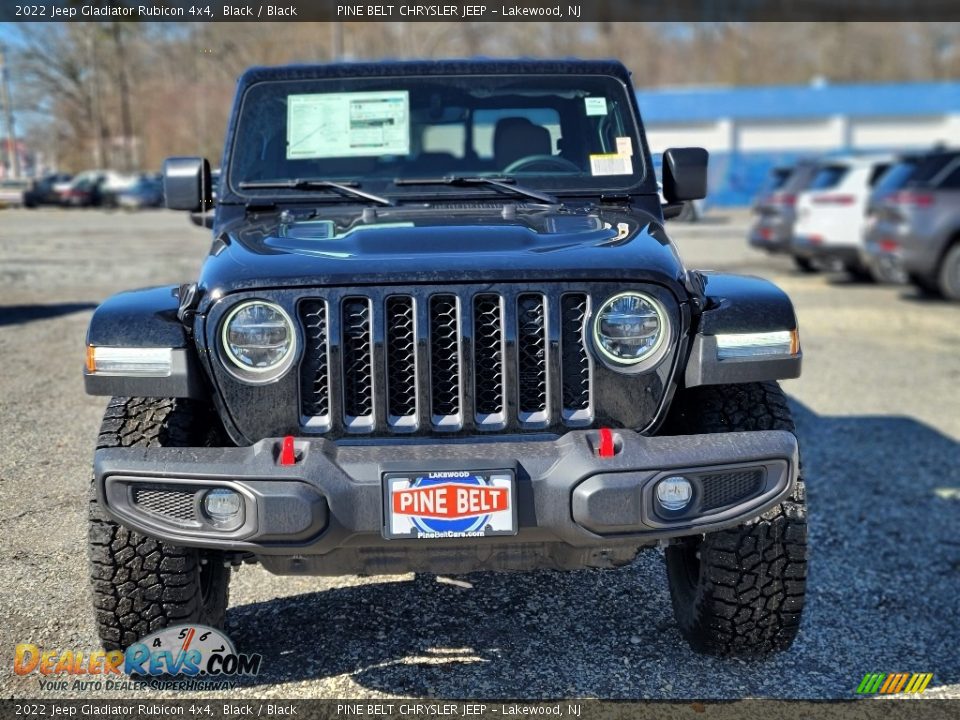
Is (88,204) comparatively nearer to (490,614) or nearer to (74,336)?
(74,336)

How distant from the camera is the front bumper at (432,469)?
2.93 meters

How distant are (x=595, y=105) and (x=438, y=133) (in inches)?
26.3

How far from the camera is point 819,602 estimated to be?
13.9 ft

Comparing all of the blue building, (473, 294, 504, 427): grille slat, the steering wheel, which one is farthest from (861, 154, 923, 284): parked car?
the blue building

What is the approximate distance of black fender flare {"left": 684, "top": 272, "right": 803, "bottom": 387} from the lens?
327 centimetres

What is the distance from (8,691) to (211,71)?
1586 inches

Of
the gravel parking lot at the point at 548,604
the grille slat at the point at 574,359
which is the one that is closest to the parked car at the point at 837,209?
the gravel parking lot at the point at 548,604

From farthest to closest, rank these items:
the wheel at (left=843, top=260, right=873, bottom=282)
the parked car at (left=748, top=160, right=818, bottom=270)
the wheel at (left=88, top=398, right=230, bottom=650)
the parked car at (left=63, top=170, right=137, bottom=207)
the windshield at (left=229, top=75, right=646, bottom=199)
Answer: the parked car at (left=63, top=170, right=137, bottom=207) < the parked car at (left=748, top=160, right=818, bottom=270) < the wheel at (left=843, top=260, right=873, bottom=282) < the windshield at (left=229, top=75, right=646, bottom=199) < the wheel at (left=88, top=398, right=230, bottom=650)

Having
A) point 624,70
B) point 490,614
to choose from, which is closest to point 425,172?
point 624,70

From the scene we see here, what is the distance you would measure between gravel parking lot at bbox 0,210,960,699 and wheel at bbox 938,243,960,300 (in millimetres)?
5756

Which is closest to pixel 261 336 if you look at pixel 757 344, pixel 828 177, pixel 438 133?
pixel 757 344

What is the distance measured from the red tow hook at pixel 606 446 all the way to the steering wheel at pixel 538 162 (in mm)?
1659

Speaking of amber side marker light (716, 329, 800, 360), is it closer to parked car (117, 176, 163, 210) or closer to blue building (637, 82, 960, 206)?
parked car (117, 176, 163, 210)
